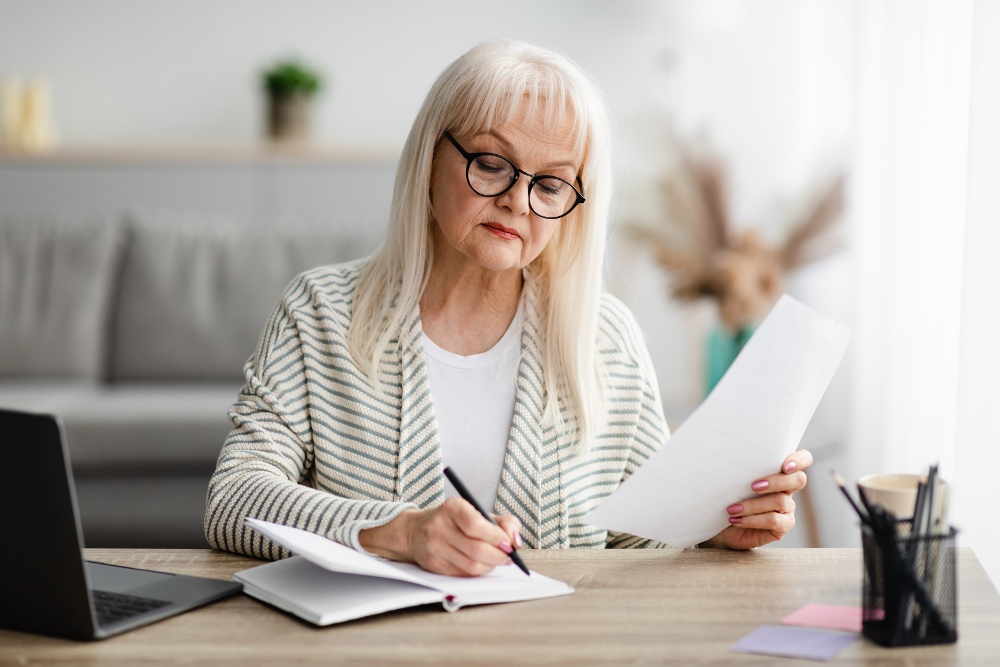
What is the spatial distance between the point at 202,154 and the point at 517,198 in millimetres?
2778

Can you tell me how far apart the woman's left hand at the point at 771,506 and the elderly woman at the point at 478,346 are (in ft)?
0.89

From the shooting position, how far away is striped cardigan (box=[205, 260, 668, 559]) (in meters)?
1.20

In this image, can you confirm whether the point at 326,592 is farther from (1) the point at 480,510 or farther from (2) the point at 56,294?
(2) the point at 56,294

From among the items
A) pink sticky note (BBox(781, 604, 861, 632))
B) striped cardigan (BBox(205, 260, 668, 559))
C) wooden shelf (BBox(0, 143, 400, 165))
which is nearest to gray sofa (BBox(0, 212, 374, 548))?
wooden shelf (BBox(0, 143, 400, 165))

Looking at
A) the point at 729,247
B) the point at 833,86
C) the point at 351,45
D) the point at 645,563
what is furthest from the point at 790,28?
the point at 645,563

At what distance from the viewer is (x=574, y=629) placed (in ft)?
A: 2.60

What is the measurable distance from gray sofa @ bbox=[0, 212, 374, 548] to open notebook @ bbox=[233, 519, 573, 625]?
1.77m

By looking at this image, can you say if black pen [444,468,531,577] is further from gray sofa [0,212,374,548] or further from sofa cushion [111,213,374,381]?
sofa cushion [111,213,374,381]

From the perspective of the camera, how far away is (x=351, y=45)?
12.8 ft

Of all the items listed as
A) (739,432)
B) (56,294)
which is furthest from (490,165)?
(56,294)

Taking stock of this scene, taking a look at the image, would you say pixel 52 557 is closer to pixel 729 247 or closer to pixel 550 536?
Result: pixel 550 536

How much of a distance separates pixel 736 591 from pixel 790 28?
131 inches

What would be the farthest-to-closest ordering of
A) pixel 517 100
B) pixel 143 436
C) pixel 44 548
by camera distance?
pixel 143 436, pixel 517 100, pixel 44 548

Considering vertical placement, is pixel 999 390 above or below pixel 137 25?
below
